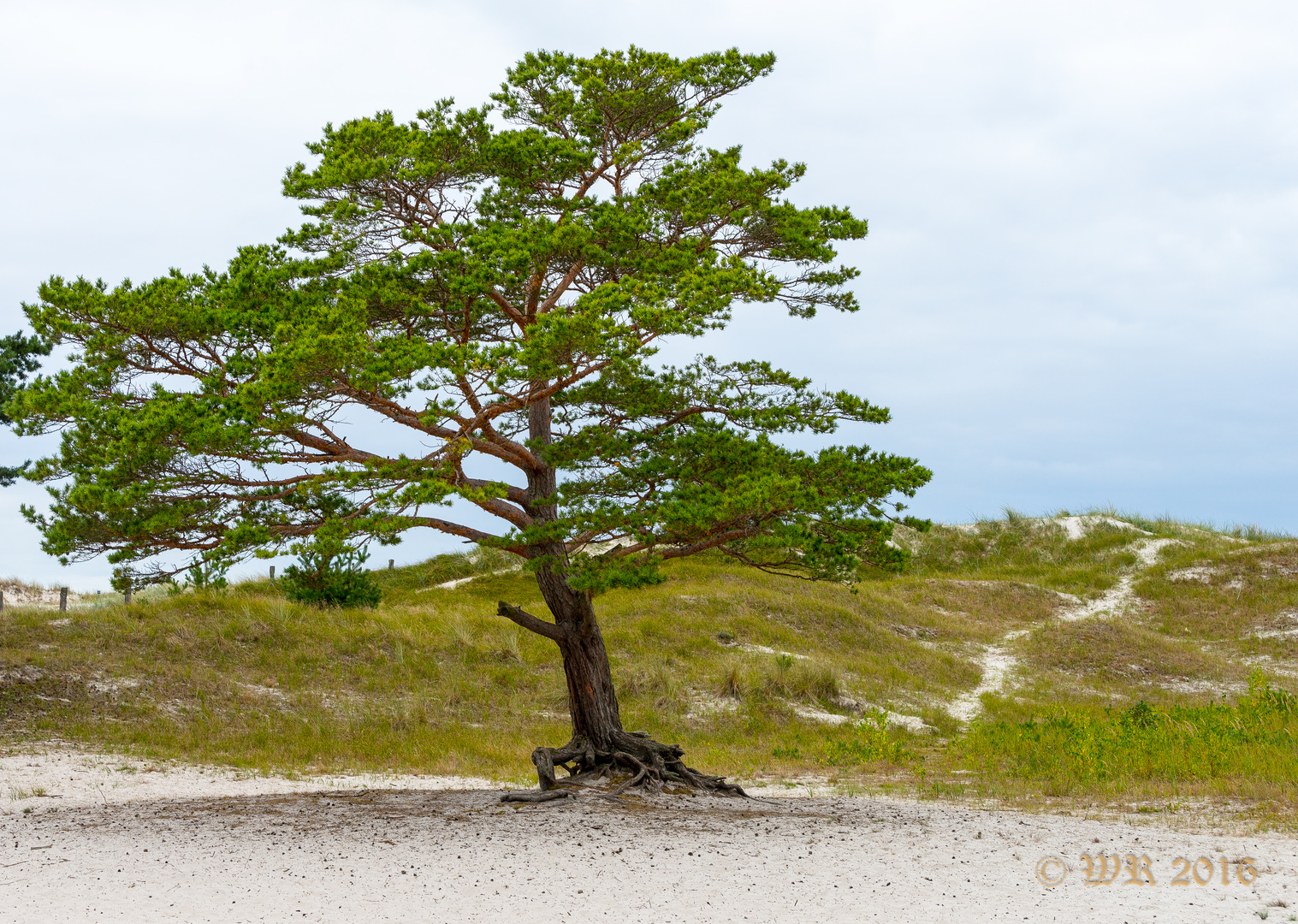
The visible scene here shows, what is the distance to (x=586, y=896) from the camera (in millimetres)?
6902

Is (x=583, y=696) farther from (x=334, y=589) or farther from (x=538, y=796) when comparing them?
(x=334, y=589)

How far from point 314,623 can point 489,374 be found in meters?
13.4

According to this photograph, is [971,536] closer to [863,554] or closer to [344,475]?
[863,554]

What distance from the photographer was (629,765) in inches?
466

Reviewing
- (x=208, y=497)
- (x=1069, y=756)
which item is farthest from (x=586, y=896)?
(x=1069, y=756)

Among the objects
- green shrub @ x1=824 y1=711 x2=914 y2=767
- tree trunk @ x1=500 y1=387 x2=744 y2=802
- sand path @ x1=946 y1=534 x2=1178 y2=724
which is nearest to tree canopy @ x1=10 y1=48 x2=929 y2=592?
tree trunk @ x1=500 y1=387 x2=744 y2=802

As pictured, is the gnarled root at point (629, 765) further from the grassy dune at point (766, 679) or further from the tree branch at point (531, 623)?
the grassy dune at point (766, 679)

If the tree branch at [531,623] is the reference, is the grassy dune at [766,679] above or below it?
below

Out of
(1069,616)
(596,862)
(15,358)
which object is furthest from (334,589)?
(1069,616)

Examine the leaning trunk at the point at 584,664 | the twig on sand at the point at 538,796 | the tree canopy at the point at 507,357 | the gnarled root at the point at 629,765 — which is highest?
the tree canopy at the point at 507,357

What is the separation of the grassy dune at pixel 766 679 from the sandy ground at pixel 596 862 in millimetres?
2704

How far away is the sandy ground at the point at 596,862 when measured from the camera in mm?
6684

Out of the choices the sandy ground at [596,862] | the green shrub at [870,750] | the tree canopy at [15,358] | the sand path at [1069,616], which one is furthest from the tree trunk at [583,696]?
the tree canopy at [15,358]

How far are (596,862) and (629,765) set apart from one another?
159 inches
